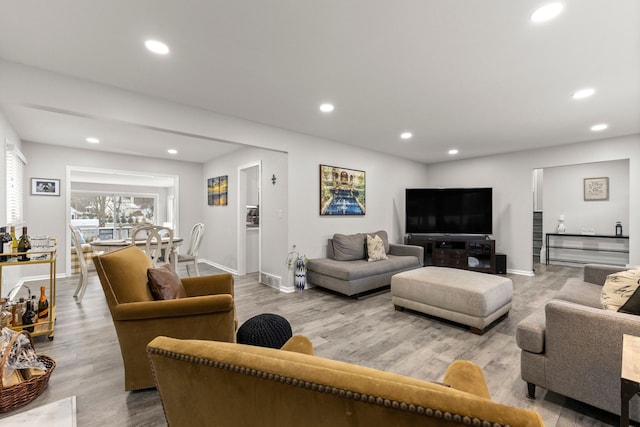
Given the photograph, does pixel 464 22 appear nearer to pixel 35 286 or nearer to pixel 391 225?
pixel 391 225

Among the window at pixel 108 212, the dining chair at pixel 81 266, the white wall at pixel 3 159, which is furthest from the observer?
the window at pixel 108 212

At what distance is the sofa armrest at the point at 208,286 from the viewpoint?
2322 millimetres

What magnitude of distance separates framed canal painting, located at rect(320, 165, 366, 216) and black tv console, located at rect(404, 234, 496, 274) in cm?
158

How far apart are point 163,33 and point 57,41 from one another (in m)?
0.80

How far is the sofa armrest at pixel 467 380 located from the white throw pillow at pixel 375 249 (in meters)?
3.41

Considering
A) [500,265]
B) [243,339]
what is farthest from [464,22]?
[500,265]

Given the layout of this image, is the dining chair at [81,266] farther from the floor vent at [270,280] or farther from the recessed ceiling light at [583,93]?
the recessed ceiling light at [583,93]

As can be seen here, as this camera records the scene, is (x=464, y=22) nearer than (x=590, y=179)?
Yes

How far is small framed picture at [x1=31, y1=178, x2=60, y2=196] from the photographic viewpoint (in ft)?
15.8

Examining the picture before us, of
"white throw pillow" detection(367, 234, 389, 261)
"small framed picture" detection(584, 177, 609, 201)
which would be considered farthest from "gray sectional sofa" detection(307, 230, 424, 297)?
"small framed picture" detection(584, 177, 609, 201)

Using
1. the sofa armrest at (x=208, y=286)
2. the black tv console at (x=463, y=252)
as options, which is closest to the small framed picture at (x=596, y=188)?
→ the black tv console at (x=463, y=252)

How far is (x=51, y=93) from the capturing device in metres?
2.39

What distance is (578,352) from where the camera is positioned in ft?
5.31

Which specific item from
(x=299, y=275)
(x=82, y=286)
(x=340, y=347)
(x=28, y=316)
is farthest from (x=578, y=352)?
(x=82, y=286)
